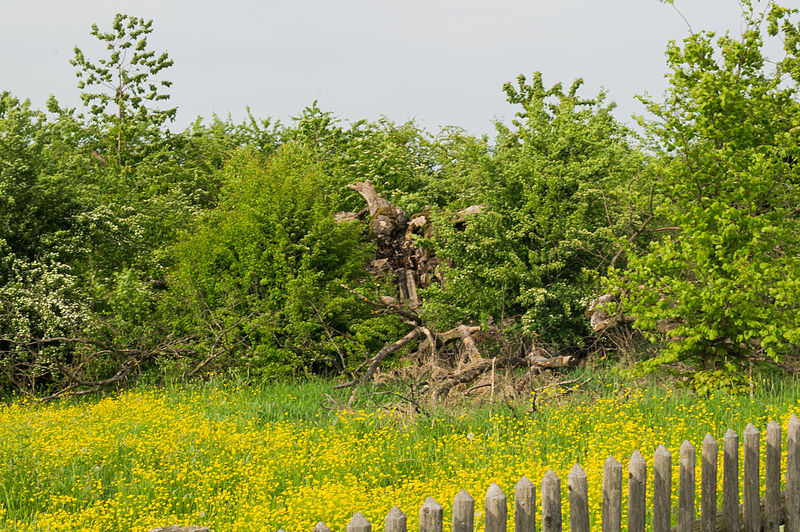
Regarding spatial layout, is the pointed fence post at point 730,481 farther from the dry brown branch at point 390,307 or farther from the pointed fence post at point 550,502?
the dry brown branch at point 390,307

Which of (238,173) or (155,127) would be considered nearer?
(238,173)

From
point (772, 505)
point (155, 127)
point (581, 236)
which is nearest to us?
point (772, 505)

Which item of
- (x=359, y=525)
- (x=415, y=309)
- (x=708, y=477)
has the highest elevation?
(x=415, y=309)

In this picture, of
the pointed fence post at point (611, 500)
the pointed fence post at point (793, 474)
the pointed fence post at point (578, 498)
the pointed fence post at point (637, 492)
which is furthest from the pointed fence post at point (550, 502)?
the pointed fence post at point (793, 474)

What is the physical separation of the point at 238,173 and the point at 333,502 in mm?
10900

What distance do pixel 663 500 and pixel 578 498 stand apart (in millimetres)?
787

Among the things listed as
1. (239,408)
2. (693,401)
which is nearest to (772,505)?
(693,401)

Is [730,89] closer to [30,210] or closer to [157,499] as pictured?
[157,499]

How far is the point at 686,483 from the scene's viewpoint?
4.48m

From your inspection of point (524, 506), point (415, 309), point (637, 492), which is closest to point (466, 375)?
point (415, 309)

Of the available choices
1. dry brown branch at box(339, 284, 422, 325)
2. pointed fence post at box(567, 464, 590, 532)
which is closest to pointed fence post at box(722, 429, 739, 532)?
pointed fence post at box(567, 464, 590, 532)

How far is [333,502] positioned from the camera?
220 inches

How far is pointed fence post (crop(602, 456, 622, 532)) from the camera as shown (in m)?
4.12

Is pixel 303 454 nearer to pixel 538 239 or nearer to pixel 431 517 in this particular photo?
pixel 431 517
